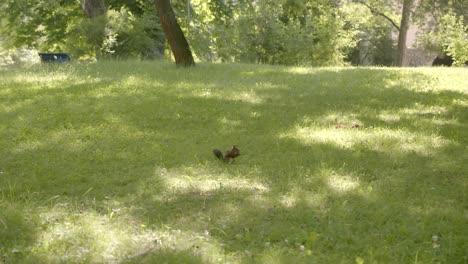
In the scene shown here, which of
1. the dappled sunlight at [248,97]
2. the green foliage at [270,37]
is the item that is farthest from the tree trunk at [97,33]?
the green foliage at [270,37]

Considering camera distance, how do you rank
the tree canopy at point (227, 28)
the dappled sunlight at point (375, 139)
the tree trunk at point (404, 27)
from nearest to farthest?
1. the dappled sunlight at point (375, 139)
2. the tree canopy at point (227, 28)
3. the tree trunk at point (404, 27)

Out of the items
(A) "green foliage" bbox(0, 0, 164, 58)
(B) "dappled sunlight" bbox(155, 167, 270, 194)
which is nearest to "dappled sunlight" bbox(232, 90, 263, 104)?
(B) "dappled sunlight" bbox(155, 167, 270, 194)

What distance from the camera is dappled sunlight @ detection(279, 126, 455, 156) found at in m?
7.28

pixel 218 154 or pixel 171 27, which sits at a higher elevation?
pixel 171 27

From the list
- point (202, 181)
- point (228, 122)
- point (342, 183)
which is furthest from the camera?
point (228, 122)

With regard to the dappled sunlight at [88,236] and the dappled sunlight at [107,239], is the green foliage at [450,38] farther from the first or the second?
the dappled sunlight at [88,236]

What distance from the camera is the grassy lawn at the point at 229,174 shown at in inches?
178

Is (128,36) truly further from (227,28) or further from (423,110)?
(423,110)

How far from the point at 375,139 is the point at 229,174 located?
2582 millimetres

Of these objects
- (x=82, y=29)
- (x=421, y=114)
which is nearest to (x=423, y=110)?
(x=421, y=114)

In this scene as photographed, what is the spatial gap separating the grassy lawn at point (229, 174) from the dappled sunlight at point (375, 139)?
32 millimetres

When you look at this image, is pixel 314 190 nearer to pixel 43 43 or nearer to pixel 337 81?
pixel 337 81

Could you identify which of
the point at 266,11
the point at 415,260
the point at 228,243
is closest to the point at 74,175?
the point at 228,243

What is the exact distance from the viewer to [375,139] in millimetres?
7629
